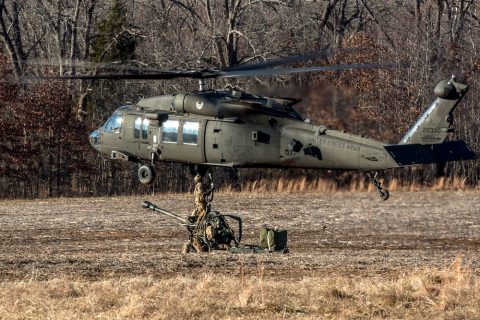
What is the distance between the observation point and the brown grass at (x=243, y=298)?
17844 mm

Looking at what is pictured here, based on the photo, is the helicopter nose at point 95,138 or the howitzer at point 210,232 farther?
the helicopter nose at point 95,138

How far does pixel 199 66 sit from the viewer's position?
54625 millimetres

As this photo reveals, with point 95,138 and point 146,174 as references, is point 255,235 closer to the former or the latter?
point 95,138

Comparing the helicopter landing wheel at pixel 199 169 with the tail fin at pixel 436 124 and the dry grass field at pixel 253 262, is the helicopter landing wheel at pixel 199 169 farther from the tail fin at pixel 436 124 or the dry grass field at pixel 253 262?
the tail fin at pixel 436 124

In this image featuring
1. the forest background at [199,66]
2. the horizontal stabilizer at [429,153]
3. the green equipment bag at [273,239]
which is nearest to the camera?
the horizontal stabilizer at [429,153]

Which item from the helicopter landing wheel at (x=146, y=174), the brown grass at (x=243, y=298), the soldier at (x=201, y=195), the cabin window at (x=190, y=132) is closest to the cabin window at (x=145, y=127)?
the helicopter landing wheel at (x=146, y=174)

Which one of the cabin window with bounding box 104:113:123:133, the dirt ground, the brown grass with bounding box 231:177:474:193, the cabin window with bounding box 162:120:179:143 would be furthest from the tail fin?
the cabin window with bounding box 104:113:123:133

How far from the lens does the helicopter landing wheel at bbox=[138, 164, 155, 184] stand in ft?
94.4

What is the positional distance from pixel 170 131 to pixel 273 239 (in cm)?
392

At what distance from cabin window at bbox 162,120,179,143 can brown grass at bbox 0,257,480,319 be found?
690 centimetres

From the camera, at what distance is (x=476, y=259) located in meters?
28.1

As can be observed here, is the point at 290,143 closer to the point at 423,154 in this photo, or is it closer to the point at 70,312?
the point at 423,154

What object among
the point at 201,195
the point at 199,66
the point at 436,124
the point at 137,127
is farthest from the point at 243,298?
the point at 199,66

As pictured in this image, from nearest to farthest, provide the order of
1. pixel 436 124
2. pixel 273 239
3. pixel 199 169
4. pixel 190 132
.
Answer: pixel 436 124, pixel 190 132, pixel 199 169, pixel 273 239
